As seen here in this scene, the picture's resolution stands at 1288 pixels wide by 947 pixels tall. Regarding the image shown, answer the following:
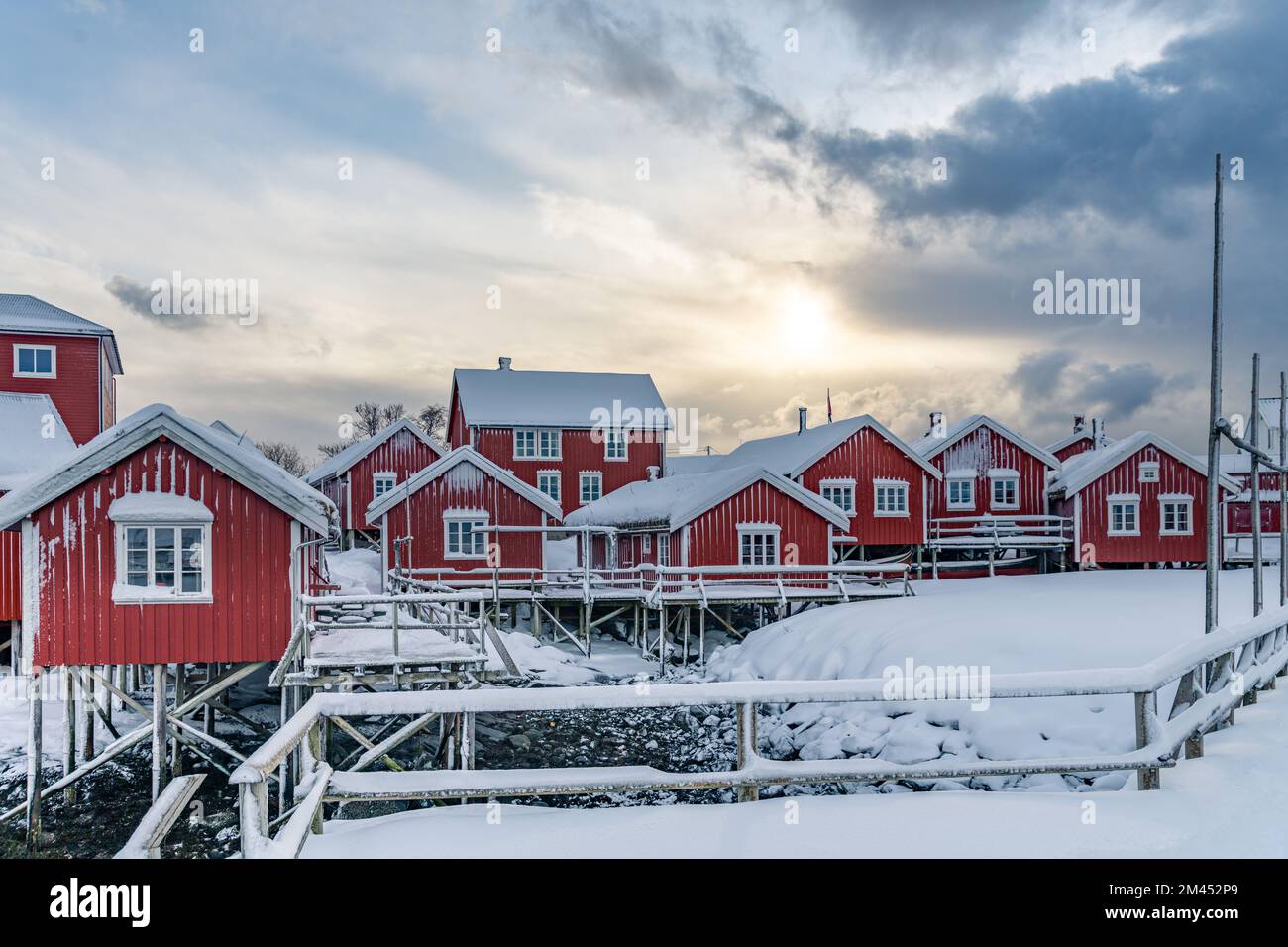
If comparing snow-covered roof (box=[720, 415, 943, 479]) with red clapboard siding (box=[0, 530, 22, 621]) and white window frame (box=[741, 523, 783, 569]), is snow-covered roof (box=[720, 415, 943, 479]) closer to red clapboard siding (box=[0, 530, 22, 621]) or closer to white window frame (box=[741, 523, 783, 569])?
white window frame (box=[741, 523, 783, 569])

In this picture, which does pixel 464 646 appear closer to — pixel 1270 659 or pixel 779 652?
pixel 779 652

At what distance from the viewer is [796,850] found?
5.93 metres

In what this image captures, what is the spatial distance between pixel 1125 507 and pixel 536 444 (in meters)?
25.7

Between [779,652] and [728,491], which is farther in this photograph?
[728,491]

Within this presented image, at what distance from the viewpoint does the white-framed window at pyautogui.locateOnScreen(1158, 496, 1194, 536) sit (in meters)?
36.9

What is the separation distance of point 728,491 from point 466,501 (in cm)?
930

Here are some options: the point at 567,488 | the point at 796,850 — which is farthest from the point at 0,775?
the point at 567,488

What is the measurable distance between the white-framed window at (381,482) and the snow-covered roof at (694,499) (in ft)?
38.0

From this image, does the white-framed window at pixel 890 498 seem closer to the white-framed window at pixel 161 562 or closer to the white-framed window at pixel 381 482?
the white-framed window at pixel 381 482

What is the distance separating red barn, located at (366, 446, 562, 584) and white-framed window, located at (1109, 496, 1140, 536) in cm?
2149

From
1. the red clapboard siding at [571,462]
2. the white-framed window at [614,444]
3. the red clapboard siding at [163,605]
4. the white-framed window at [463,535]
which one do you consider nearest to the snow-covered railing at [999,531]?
the red clapboard siding at [571,462]

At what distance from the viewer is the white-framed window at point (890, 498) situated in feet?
125

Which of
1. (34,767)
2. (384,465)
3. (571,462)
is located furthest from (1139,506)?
(34,767)

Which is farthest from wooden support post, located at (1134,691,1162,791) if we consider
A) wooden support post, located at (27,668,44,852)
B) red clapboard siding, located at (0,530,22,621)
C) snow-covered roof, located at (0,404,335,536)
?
red clapboard siding, located at (0,530,22,621)
